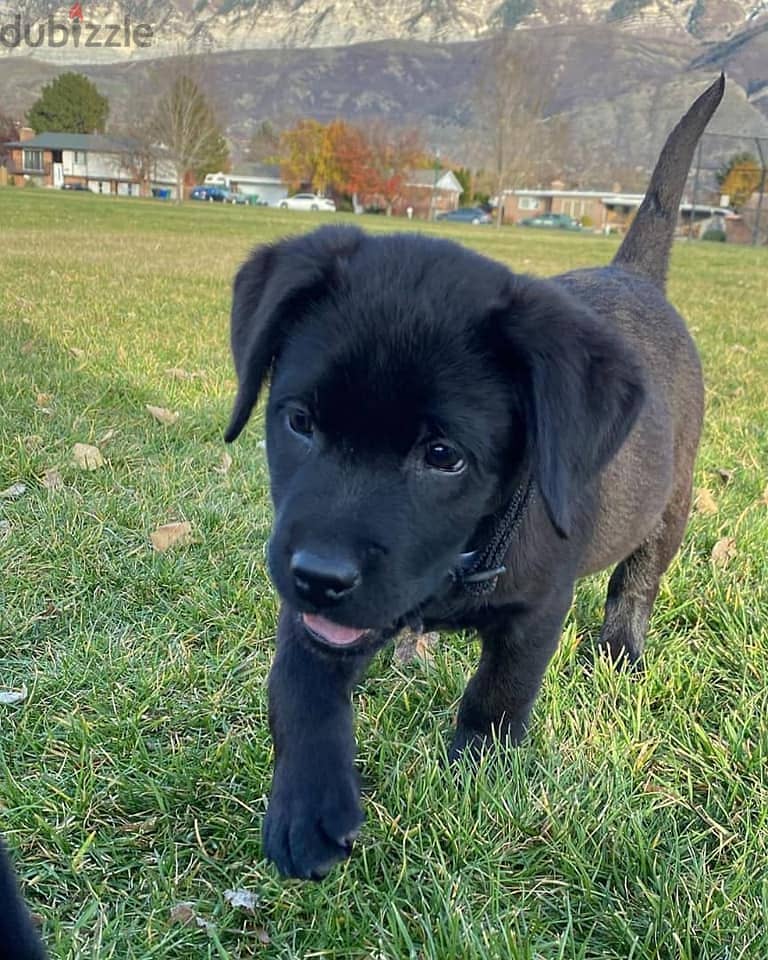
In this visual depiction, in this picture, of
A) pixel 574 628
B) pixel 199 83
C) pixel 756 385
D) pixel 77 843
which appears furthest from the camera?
pixel 199 83

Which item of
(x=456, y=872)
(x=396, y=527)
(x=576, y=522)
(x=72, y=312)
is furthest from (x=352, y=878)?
(x=72, y=312)

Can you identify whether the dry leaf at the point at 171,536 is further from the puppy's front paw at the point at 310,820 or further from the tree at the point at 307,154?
the tree at the point at 307,154

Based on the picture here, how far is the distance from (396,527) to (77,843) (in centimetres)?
90

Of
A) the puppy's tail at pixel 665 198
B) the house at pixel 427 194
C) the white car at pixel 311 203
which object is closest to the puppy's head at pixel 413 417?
the puppy's tail at pixel 665 198

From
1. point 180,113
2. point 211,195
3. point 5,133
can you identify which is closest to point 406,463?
point 180,113

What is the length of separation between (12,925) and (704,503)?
3140mm

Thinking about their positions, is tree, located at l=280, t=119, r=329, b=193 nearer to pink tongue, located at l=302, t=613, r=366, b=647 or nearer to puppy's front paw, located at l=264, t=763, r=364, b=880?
pink tongue, located at l=302, t=613, r=366, b=647

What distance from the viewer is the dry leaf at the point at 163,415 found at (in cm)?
443

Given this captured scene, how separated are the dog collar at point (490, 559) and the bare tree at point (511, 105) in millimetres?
59438

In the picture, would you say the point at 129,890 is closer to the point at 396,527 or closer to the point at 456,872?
the point at 456,872

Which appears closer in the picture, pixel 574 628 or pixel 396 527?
pixel 396 527

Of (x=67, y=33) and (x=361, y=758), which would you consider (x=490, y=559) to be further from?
(x=67, y=33)

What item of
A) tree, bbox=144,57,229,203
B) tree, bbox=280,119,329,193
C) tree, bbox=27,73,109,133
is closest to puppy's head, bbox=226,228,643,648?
tree, bbox=144,57,229,203

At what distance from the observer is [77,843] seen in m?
1.81
